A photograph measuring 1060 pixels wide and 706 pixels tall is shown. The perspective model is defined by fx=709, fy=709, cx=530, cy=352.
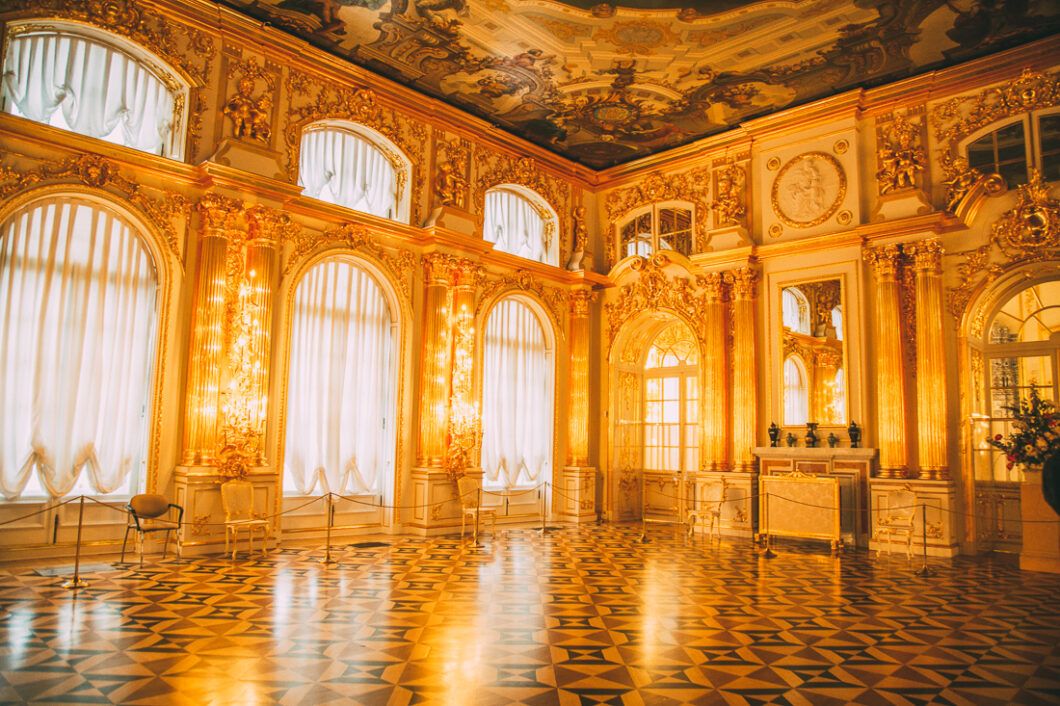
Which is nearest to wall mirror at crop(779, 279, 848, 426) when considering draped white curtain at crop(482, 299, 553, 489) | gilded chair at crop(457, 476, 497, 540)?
draped white curtain at crop(482, 299, 553, 489)

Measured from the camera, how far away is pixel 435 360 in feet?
37.8

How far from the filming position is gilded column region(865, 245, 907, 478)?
409 inches

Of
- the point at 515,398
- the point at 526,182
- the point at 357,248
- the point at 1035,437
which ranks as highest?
the point at 526,182

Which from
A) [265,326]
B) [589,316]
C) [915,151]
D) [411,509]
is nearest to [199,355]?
[265,326]

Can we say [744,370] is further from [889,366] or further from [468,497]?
[468,497]

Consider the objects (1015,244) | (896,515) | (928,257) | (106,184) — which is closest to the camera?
(106,184)

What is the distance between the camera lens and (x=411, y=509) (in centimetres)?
1120

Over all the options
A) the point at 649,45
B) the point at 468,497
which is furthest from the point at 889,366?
the point at 468,497

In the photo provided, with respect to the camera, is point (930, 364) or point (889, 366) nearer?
point (930, 364)

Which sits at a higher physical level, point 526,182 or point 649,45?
point 649,45

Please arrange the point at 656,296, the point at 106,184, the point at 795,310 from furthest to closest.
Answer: the point at 656,296, the point at 795,310, the point at 106,184

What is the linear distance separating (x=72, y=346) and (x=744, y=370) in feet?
32.2

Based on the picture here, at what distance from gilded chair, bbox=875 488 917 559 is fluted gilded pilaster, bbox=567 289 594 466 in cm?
530

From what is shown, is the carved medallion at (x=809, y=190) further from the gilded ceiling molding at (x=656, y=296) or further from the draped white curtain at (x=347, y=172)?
the draped white curtain at (x=347, y=172)
